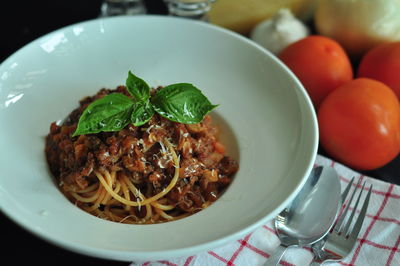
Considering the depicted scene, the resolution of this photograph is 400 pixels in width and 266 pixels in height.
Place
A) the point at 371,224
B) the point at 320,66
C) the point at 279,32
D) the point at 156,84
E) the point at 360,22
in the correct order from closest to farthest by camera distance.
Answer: the point at 371,224, the point at 156,84, the point at 320,66, the point at 360,22, the point at 279,32

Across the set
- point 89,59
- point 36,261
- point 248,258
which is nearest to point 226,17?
point 89,59

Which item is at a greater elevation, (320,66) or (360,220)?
(320,66)

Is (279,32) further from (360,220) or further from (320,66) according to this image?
(360,220)

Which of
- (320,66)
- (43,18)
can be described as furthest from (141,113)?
(43,18)

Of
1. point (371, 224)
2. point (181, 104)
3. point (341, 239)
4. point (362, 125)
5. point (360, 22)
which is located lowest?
point (371, 224)

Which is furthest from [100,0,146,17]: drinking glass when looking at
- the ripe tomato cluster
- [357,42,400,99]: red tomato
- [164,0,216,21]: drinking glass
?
[357,42,400,99]: red tomato

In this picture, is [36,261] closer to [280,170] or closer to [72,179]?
[72,179]
